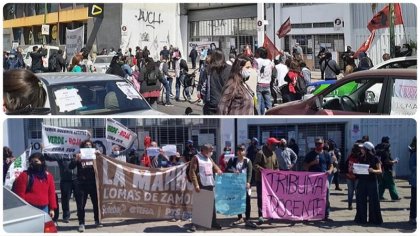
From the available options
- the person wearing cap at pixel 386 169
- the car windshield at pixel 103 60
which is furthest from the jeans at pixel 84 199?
the car windshield at pixel 103 60

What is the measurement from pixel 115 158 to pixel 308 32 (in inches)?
784

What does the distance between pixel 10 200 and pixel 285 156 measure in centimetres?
115

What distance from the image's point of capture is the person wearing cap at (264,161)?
265 centimetres

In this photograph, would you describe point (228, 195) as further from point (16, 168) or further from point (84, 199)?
point (16, 168)

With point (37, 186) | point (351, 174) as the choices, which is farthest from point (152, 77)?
point (37, 186)

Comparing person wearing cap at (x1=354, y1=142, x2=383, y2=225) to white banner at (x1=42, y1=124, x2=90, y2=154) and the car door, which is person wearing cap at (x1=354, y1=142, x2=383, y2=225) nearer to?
the car door

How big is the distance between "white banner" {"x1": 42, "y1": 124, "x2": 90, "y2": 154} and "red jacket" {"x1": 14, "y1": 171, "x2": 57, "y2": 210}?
13cm

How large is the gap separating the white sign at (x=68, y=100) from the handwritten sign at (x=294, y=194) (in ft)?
3.16

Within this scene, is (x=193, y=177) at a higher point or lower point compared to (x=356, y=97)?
lower

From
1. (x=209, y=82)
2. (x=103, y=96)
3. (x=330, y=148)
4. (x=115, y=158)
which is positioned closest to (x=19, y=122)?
(x=115, y=158)

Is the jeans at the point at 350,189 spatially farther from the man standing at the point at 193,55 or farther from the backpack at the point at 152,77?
the man standing at the point at 193,55

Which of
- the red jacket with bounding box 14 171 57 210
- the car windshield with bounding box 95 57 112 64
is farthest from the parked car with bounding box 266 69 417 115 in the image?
the car windshield with bounding box 95 57 112 64

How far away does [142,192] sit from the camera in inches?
114

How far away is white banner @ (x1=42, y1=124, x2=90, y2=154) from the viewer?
258cm
